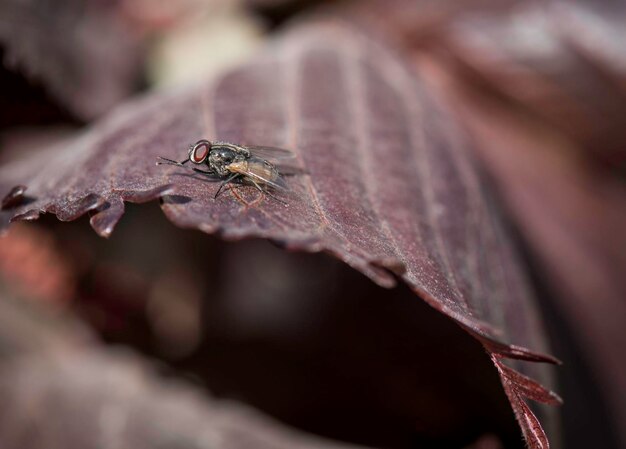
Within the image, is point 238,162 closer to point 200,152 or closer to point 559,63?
point 200,152

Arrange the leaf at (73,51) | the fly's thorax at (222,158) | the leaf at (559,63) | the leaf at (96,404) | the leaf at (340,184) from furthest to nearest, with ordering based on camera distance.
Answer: the leaf at (559,63) < the leaf at (73,51) < the leaf at (96,404) < the fly's thorax at (222,158) < the leaf at (340,184)

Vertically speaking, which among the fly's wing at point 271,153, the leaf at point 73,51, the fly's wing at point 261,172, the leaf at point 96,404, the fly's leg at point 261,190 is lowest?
the leaf at point 96,404

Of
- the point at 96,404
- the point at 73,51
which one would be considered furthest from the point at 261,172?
the point at 73,51

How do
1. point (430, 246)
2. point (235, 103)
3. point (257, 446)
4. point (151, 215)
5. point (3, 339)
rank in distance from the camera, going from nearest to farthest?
point (430, 246) < point (235, 103) < point (257, 446) < point (3, 339) < point (151, 215)

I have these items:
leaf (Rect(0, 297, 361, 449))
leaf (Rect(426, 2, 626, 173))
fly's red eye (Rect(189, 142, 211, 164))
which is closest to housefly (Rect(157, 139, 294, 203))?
fly's red eye (Rect(189, 142, 211, 164))

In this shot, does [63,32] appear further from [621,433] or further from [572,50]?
[621,433]

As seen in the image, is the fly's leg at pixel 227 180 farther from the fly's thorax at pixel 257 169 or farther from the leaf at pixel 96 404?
the leaf at pixel 96 404

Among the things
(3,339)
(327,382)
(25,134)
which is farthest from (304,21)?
(3,339)

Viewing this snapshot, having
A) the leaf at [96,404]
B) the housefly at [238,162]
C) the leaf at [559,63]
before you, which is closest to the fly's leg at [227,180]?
the housefly at [238,162]
